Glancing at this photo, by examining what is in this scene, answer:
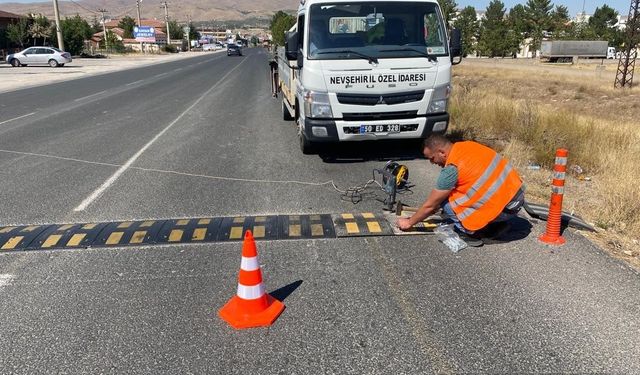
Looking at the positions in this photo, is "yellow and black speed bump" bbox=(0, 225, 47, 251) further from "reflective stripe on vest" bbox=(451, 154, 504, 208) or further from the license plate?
the license plate

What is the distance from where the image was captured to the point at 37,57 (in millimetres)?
41125

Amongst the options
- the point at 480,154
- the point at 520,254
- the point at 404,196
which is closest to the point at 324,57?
the point at 404,196

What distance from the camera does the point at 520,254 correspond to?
15.0 feet

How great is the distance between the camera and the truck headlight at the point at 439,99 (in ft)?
24.4

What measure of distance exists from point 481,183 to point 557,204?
87 centimetres

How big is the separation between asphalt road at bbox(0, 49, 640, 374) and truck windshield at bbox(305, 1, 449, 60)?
2023mm

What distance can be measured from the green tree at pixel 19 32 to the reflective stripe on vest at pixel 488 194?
199ft

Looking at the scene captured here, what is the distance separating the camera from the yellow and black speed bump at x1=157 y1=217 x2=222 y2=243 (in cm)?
491

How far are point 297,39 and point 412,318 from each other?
5613 mm

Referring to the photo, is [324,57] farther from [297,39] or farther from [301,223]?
[301,223]

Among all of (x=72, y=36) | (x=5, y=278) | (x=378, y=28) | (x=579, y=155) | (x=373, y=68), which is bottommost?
(x=5, y=278)

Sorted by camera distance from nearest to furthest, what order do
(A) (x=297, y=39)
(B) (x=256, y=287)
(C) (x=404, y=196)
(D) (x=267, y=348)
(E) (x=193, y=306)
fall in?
(D) (x=267, y=348)
(B) (x=256, y=287)
(E) (x=193, y=306)
(C) (x=404, y=196)
(A) (x=297, y=39)

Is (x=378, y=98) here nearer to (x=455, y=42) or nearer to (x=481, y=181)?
(x=455, y=42)

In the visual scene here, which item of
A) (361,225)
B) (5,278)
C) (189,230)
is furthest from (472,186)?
(5,278)
